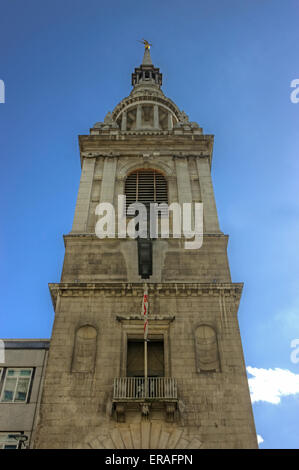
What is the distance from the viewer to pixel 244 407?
723 inches

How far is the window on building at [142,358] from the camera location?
2039 centimetres

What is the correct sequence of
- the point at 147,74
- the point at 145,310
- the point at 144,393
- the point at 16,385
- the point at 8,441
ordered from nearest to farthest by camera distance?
1. the point at 144,393
2. the point at 8,441
3. the point at 145,310
4. the point at 16,385
5. the point at 147,74

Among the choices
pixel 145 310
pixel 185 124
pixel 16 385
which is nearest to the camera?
pixel 145 310

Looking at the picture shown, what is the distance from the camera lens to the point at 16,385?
2066 cm

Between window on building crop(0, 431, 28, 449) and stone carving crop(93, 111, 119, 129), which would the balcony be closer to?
window on building crop(0, 431, 28, 449)

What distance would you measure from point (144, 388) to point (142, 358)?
232cm

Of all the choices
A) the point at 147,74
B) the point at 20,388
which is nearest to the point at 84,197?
the point at 20,388

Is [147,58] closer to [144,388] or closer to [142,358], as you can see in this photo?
[142,358]

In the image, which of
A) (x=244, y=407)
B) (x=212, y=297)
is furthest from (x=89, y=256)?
(x=244, y=407)

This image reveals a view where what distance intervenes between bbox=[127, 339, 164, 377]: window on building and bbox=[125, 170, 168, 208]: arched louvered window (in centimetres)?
997

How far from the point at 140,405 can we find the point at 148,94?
102 ft

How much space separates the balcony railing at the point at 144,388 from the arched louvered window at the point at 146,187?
485 inches
